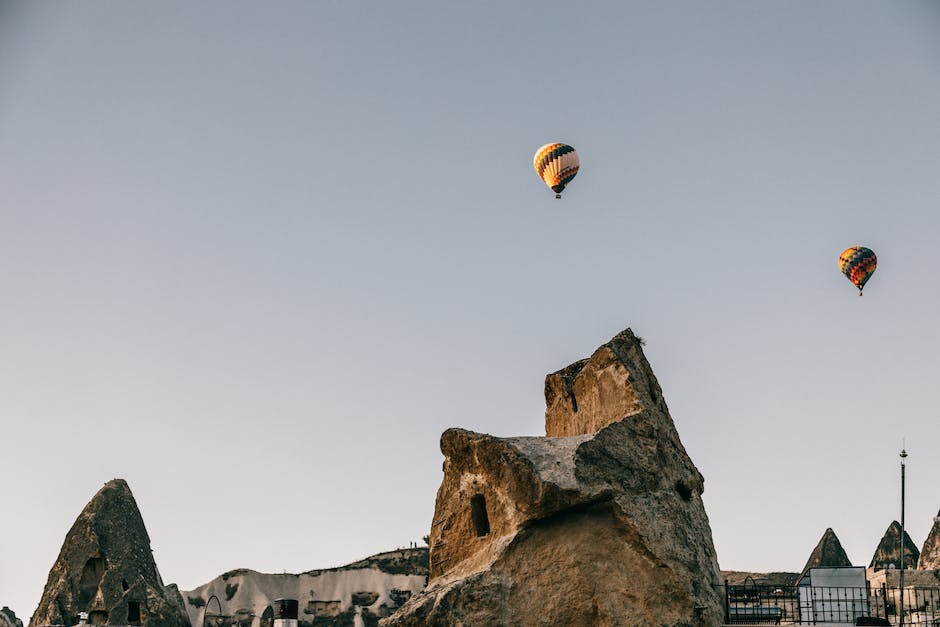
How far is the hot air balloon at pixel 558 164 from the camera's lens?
40656 mm

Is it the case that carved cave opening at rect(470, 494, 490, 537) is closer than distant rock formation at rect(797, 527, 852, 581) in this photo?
Yes

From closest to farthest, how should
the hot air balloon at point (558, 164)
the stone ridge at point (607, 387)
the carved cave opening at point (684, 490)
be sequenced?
the carved cave opening at point (684, 490) < the stone ridge at point (607, 387) < the hot air balloon at point (558, 164)

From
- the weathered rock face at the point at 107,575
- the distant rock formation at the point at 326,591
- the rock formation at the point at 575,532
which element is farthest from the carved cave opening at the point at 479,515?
the weathered rock face at the point at 107,575

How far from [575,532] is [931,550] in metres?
30.7

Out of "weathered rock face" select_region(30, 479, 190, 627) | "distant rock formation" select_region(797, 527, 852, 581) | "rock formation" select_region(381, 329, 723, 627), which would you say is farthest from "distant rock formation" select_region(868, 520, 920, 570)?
"rock formation" select_region(381, 329, 723, 627)

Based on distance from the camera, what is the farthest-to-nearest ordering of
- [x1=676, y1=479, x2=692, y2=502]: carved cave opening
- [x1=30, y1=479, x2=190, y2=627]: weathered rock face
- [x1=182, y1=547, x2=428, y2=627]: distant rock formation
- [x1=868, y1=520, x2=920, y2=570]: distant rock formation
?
1. [x1=868, y1=520, x2=920, y2=570]: distant rock formation
2. [x1=182, y1=547, x2=428, y2=627]: distant rock formation
3. [x1=30, y1=479, x2=190, y2=627]: weathered rock face
4. [x1=676, y1=479, x2=692, y2=502]: carved cave opening

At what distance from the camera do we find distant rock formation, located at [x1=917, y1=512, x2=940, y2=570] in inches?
1978

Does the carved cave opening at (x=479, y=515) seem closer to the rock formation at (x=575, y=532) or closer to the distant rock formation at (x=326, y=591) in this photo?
the rock formation at (x=575, y=532)

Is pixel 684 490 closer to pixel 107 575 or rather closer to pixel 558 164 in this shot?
pixel 558 164

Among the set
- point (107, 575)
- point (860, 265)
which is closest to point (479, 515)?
point (860, 265)

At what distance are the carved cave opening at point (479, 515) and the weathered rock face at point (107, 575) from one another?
30.5 metres

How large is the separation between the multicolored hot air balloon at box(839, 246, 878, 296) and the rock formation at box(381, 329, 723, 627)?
61.5ft

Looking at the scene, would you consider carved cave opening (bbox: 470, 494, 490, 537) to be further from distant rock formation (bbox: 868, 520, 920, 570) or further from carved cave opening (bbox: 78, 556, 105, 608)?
distant rock formation (bbox: 868, 520, 920, 570)

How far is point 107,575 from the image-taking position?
5459 cm
